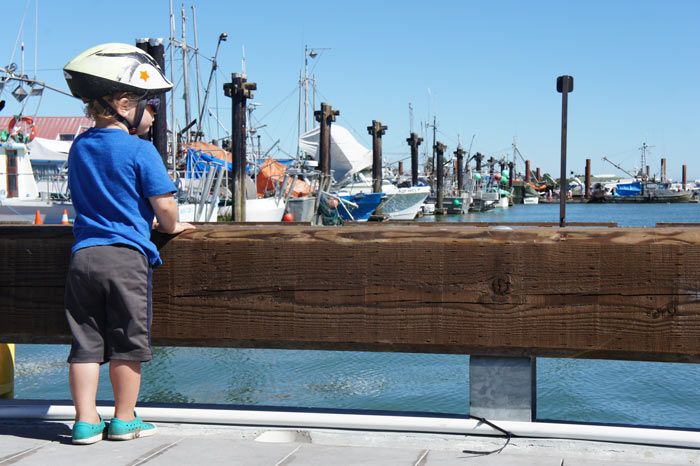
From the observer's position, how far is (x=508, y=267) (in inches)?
132

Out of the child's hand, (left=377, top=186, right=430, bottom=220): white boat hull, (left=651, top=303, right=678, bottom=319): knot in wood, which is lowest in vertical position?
(left=377, top=186, right=430, bottom=220): white boat hull

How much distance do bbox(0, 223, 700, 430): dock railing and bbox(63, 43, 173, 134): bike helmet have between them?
0.57 m

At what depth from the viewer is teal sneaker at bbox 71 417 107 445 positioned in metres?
3.32

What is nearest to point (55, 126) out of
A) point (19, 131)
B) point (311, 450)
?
point (19, 131)

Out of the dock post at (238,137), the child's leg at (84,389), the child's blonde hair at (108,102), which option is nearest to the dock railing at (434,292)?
the child's leg at (84,389)

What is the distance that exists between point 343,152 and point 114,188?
47889 millimetres

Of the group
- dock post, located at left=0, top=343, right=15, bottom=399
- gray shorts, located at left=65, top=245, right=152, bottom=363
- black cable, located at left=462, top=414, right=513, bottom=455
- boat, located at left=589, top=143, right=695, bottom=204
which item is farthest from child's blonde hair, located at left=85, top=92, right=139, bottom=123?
boat, located at left=589, top=143, right=695, bottom=204

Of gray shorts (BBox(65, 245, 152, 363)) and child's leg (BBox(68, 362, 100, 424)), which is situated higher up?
gray shorts (BBox(65, 245, 152, 363))

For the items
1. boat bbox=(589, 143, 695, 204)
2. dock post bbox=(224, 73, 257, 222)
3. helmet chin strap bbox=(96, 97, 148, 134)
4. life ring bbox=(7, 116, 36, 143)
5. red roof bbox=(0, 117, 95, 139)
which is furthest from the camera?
boat bbox=(589, 143, 695, 204)

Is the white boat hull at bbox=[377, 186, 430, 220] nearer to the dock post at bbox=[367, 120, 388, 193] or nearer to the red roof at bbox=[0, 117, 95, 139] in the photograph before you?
the dock post at bbox=[367, 120, 388, 193]

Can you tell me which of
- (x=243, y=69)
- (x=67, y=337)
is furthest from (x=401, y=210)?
(x=67, y=337)

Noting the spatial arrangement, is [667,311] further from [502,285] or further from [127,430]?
[127,430]

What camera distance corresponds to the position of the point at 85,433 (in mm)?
3326

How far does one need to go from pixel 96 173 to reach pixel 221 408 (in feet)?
3.47
